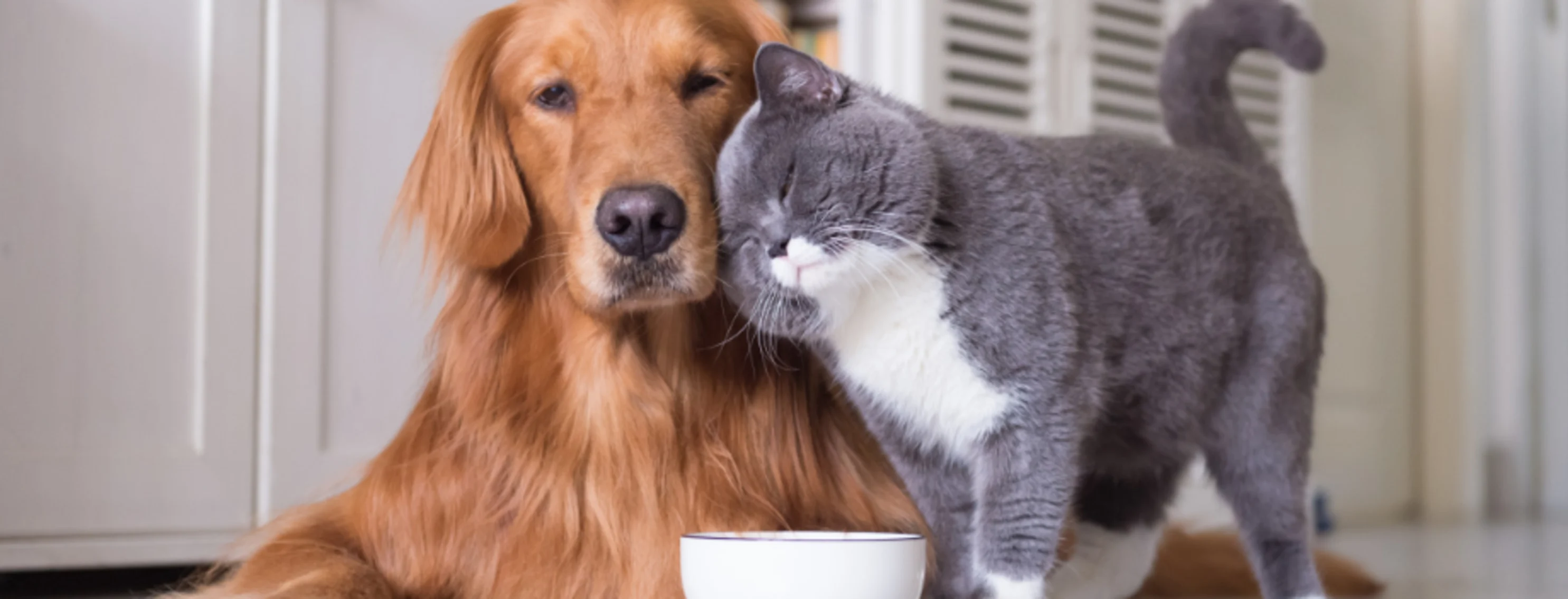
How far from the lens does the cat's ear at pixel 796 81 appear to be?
3.54 feet

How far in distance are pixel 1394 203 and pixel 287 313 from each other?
330 cm

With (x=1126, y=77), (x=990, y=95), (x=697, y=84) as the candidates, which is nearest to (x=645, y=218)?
(x=697, y=84)

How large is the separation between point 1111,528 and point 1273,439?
0.84 ft

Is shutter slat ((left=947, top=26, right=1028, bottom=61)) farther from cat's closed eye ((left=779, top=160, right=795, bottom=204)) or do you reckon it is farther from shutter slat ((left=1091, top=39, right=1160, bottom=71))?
cat's closed eye ((left=779, top=160, right=795, bottom=204))

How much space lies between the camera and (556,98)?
50.3 inches

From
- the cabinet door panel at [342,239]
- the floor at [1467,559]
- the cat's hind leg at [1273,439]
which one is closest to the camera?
the cat's hind leg at [1273,439]

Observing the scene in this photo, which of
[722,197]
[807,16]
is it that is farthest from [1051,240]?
[807,16]

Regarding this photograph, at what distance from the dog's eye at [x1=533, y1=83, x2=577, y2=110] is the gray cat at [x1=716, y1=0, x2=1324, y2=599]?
216 mm

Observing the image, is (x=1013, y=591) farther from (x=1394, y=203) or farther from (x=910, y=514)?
(x=1394, y=203)

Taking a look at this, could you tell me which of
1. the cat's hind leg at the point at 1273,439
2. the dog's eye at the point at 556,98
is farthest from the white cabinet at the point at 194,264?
the cat's hind leg at the point at 1273,439

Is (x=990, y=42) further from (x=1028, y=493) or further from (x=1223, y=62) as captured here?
(x=1028, y=493)

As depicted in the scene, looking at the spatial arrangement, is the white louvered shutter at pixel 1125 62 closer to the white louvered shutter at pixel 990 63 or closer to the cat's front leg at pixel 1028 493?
the white louvered shutter at pixel 990 63

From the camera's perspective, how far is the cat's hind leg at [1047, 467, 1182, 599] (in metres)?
1.38

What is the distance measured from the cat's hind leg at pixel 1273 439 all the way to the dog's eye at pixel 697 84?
57cm
